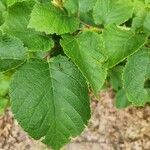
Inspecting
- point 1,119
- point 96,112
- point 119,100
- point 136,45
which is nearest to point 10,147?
point 1,119

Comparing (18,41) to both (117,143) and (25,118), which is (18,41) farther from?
(117,143)

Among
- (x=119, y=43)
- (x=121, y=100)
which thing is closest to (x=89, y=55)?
(x=119, y=43)

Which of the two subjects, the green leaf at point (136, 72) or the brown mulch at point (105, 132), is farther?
the brown mulch at point (105, 132)

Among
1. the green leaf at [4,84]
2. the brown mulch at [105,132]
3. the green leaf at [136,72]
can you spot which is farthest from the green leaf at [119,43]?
the brown mulch at [105,132]

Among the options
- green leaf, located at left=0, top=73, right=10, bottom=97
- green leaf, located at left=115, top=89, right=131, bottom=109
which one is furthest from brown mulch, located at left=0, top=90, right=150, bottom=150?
green leaf, located at left=0, top=73, right=10, bottom=97

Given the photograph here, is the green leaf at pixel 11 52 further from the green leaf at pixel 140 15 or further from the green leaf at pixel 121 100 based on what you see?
the green leaf at pixel 121 100

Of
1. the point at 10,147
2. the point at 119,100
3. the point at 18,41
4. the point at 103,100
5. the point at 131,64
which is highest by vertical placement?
the point at 18,41

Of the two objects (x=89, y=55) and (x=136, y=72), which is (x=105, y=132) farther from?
(x=89, y=55)
